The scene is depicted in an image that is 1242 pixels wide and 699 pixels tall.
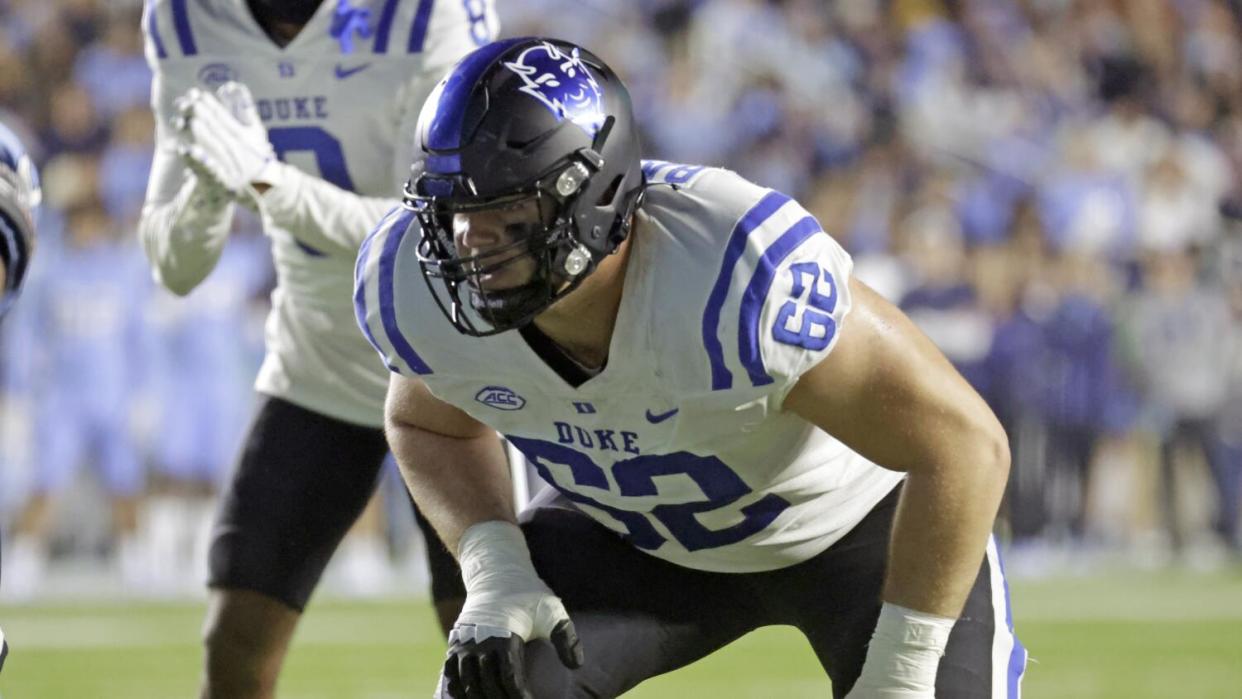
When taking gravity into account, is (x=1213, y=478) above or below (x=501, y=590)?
below

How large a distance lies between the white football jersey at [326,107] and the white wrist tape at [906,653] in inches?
52.6

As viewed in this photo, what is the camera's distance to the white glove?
3.33 m

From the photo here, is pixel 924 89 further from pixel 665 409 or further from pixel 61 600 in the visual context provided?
pixel 665 409

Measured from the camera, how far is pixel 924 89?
418 inches

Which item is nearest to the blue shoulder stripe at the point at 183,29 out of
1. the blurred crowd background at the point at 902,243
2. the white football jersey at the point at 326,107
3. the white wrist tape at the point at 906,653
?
the white football jersey at the point at 326,107

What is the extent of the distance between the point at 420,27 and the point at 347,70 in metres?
0.17

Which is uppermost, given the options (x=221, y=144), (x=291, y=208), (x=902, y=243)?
(x=221, y=144)

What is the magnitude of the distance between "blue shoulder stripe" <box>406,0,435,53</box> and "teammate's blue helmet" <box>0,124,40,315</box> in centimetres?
117

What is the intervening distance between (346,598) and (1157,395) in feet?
13.6

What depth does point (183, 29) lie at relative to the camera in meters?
3.70

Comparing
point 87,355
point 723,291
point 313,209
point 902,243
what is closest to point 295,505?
point 313,209

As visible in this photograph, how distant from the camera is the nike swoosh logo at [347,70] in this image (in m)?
3.59

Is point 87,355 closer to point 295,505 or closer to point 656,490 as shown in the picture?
point 295,505

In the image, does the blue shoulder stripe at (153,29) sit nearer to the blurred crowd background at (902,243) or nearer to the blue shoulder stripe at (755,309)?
the blue shoulder stripe at (755,309)
